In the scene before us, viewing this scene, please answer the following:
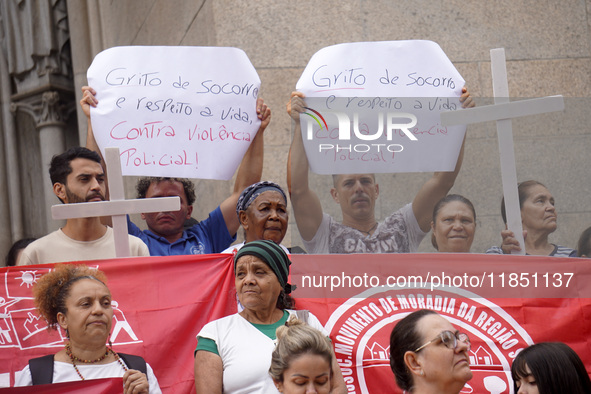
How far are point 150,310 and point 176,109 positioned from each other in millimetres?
1476

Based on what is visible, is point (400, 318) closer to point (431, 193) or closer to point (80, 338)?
point (431, 193)

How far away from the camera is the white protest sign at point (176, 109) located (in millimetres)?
5508

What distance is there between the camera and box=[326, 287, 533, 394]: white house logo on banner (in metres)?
4.51

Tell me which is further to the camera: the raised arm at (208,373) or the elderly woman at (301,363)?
the raised arm at (208,373)

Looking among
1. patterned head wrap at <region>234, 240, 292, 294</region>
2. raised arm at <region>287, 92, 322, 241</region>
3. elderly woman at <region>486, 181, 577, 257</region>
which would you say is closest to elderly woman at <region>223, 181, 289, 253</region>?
raised arm at <region>287, 92, 322, 241</region>

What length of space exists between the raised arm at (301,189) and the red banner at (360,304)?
0.29m

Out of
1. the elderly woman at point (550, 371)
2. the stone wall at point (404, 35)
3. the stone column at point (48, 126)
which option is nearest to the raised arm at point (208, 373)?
the elderly woman at point (550, 371)

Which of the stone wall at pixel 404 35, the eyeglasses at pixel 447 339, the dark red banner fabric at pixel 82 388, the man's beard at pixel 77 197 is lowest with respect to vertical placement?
the dark red banner fabric at pixel 82 388

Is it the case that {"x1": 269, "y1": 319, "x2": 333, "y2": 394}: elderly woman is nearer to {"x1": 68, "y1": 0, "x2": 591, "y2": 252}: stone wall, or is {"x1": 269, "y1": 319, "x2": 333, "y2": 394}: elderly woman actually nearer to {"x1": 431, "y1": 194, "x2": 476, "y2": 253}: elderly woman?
{"x1": 431, "y1": 194, "x2": 476, "y2": 253}: elderly woman

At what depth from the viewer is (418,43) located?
5.82m

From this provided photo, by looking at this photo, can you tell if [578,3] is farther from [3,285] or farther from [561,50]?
[3,285]

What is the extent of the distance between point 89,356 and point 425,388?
5.00 feet

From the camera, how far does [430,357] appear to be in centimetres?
371

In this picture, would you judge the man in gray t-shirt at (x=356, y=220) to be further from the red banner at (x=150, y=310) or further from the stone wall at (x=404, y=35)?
the stone wall at (x=404, y=35)
